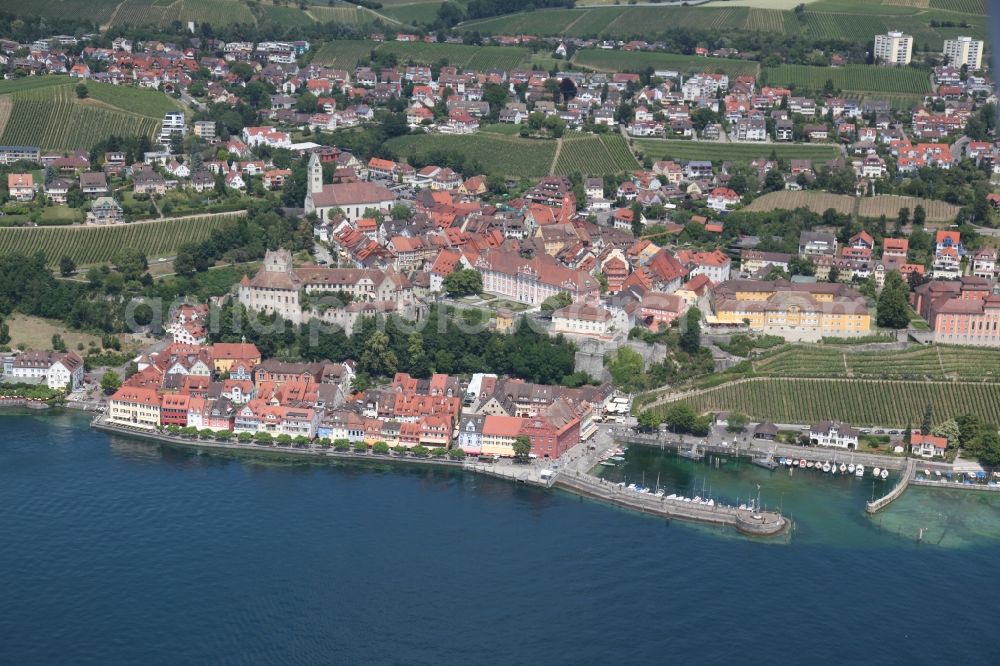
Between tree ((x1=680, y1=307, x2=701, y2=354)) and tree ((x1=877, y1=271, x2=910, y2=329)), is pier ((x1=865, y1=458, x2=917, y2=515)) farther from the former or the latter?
tree ((x1=680, y1=307, x2=701, y2=354))

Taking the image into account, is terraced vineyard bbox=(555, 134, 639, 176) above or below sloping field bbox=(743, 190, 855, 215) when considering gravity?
above

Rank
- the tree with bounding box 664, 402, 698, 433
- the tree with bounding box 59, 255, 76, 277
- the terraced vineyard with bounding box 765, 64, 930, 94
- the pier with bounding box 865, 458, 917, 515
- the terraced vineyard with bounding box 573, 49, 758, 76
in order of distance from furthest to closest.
→ the terraced vineyard with bounding box 573, 49, 758, 76 < the terraced vineyard with bounding box 765, 64, 930, 94 < the tree with bounding box 59, 255, 76, 277 < the tree with bounding box 664, 402, 698, 433 < the pier with bounding box 865, 458, 917, 515

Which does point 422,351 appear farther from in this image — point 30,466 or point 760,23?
point 760,23

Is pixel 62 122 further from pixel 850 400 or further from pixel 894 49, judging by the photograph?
pixel 894 49

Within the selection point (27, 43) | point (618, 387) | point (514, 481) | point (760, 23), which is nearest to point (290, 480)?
point (514, 481)

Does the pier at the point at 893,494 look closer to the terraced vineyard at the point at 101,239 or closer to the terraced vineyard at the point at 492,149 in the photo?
the terraced vineyard at the point at 101,239

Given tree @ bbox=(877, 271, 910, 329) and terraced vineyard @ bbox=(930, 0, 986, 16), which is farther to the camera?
terraced vineyard @ bbox=(930, 0, 986, 16)

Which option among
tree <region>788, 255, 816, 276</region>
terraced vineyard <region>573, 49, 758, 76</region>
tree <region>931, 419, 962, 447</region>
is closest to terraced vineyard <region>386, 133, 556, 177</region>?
terraced vineyard <region>573, 49, 758, 76</region>

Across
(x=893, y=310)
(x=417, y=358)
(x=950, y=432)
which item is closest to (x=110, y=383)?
(x=417, y=358)
